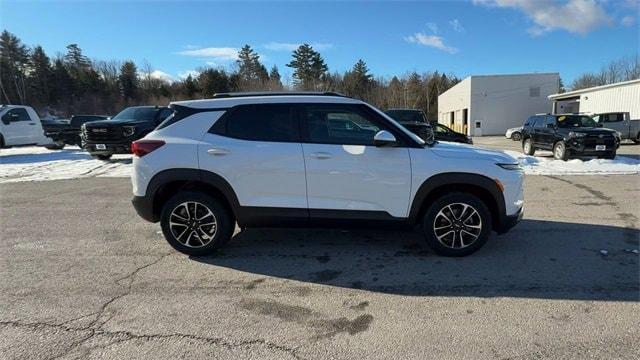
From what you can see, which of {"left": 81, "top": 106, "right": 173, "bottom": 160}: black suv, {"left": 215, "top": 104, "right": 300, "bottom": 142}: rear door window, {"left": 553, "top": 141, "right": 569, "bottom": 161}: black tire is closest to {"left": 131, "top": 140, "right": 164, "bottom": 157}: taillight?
{"left": 215, "top": 104, "right": 300, "bottom": 142}: rear door window

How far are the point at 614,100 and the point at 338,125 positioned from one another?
3607 centimetres

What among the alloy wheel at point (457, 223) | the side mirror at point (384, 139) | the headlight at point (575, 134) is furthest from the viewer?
the headlight at point (575, 134)

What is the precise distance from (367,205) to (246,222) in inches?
55.7

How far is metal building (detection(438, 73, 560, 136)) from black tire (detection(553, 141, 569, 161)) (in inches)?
1206

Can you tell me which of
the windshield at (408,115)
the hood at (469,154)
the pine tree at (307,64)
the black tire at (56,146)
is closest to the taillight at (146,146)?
the hood at (469,154)

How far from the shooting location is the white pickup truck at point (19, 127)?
59.1 ft

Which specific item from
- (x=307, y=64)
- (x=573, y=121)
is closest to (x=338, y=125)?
(x=573, y=121)

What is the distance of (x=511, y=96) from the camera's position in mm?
Answer: 45000

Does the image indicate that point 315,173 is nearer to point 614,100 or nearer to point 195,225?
point 195,225

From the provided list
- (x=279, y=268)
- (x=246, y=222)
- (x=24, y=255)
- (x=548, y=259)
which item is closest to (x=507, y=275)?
(x=548, y=259)

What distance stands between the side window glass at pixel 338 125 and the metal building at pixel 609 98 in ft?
107

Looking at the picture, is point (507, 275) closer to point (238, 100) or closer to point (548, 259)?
point (548, 259)

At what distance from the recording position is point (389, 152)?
184 inches

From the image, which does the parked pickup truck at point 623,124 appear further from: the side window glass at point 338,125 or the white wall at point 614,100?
the side window glass at point 338,125
